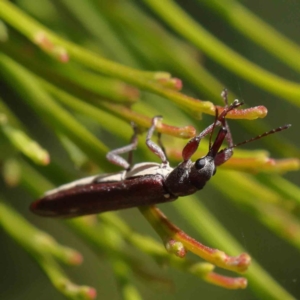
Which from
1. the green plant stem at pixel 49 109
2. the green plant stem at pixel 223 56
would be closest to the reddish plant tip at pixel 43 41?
the green plant stem at pixel 49 109

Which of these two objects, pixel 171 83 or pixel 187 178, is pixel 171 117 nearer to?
pixel 187 178

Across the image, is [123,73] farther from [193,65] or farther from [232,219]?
[232,219]

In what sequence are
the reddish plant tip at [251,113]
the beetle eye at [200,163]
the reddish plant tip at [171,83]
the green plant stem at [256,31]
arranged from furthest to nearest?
the green plant stem at [256,31], the beetle eye at [200,163], the reddish plant tip at [171,83], the reddish plant tip at [251,113]

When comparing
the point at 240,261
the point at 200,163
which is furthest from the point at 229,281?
the point at 200,163

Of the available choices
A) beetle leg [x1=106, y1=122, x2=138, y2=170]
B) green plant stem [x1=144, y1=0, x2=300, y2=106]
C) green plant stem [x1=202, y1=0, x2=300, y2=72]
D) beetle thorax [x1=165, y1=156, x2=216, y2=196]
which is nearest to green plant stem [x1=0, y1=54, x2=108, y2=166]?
beetle leg [x1=106, y1=122, x2=138, y2=170]

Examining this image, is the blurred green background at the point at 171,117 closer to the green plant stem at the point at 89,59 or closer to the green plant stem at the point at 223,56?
the green plant stem at the point at 223,56

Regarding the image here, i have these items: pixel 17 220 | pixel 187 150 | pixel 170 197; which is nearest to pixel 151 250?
pixel 170 197
